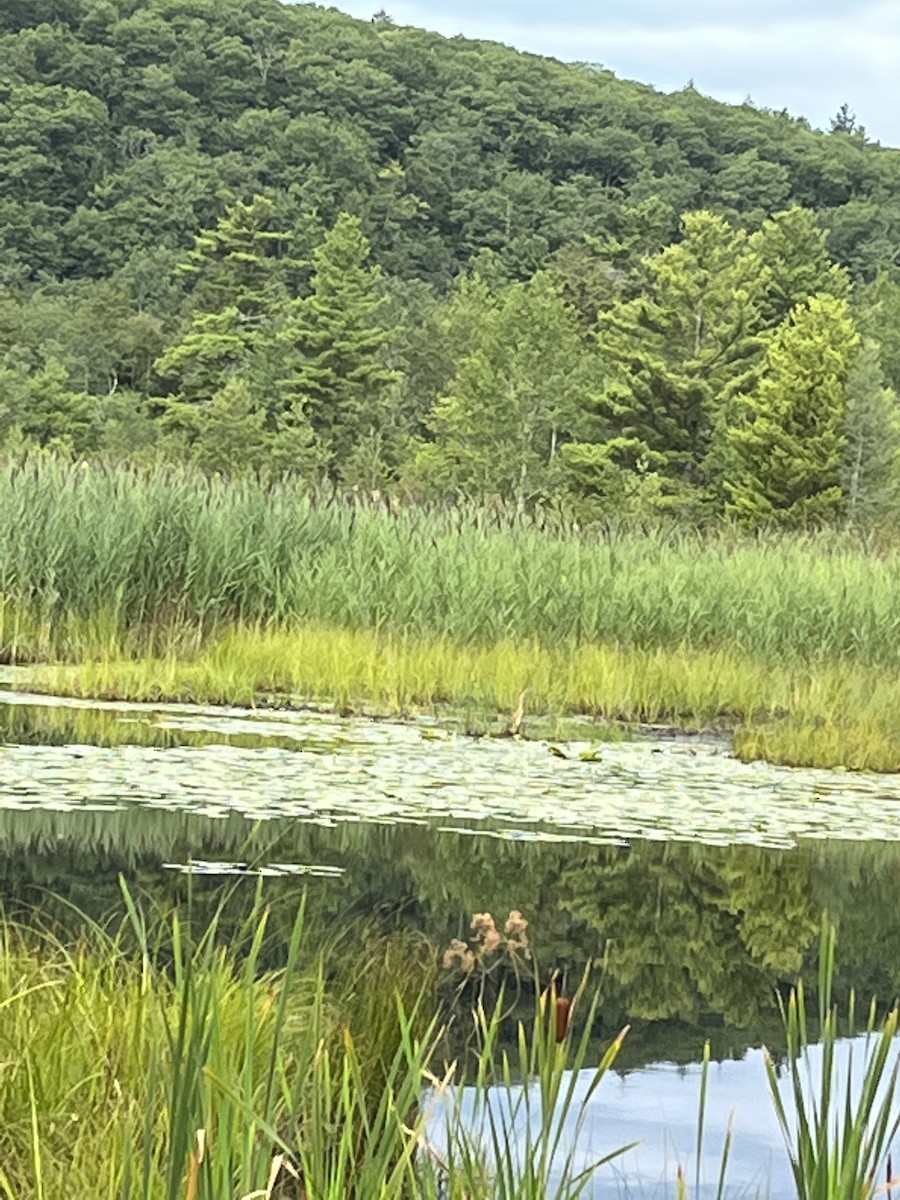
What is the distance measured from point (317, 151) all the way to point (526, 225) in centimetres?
932

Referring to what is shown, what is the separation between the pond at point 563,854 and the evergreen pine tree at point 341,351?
42.3 metres

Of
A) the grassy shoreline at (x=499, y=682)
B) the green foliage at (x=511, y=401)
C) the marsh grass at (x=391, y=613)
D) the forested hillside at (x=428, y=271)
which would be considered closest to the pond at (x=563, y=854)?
the grassy shoreline at (x=499, y=682)

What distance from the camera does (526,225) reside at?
82.5 meters

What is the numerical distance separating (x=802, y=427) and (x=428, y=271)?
39858 mm

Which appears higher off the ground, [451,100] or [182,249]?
[451,100]

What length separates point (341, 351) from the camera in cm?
5147

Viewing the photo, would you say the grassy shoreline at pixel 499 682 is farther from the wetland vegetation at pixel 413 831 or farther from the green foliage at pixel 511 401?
the green foliage at pixel 511 401

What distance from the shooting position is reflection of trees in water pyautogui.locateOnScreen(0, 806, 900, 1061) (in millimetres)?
4512

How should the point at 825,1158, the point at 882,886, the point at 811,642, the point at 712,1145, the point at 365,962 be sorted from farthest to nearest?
the point at 811,642, the point at 882,886, the point at 365,962, the point at 712,1145, the point at 825,1158

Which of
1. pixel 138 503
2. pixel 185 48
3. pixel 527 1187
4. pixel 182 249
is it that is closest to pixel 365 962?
pixel 527 1187

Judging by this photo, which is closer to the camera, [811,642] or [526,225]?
[811,642]

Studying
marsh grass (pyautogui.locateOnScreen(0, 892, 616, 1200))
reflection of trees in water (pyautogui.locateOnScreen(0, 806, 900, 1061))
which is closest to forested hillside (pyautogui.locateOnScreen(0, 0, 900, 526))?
reflection of trees in water (pyautogui.locateOnScreen(0, 806, 900, 1061))

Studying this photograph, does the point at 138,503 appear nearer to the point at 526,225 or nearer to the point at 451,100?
the point at 526,225

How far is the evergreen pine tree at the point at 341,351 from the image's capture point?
167ft
